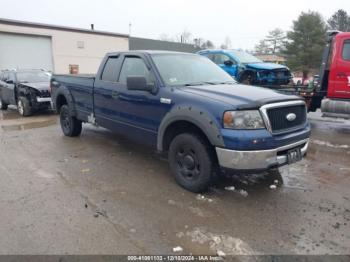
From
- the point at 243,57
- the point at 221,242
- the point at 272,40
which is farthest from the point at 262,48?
the point at 221,242

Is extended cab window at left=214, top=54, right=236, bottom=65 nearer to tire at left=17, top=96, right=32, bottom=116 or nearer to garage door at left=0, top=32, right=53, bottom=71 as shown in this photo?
tire at left=17, top=96, right=32, bottom=116

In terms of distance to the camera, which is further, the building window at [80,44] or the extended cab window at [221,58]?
the building window at [80,44]

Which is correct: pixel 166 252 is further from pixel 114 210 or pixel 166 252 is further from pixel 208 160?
pixel 208 160

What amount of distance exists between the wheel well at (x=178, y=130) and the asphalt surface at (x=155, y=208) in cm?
61

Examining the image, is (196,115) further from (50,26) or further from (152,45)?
(152,45)

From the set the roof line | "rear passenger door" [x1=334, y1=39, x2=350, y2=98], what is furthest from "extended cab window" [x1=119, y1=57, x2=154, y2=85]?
the roof line

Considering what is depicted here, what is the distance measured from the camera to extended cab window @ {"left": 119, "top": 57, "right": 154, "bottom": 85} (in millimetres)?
4855

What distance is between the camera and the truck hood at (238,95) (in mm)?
3727

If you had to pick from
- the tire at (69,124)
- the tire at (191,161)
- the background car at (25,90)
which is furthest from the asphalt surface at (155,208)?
the background car at (25,90)

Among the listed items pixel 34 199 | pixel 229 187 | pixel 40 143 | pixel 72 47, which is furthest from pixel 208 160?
pixel 72 47

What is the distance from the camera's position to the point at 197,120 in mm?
3875

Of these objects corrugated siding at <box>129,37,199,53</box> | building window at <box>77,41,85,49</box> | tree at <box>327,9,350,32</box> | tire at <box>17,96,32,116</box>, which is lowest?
tire at <box>17,96,32,116</box>

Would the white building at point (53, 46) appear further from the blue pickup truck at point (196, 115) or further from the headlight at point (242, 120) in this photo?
the headlight at point (242, 120)

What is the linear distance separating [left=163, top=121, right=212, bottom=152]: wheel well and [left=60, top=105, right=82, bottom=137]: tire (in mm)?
3372
